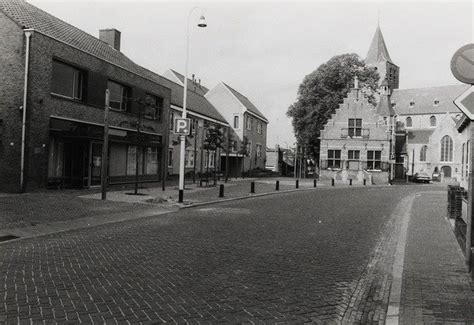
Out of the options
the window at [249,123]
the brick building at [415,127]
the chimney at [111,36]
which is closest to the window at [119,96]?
the chimney at [111,36]

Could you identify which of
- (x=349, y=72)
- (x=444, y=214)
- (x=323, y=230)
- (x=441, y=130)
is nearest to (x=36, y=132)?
(x=323, y=230)

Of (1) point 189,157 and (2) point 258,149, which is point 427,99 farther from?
(1) point 189,157

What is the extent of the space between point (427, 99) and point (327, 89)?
4142 cm

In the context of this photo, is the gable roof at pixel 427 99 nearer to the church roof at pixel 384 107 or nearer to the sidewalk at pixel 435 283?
the church roof at pixel 384 107

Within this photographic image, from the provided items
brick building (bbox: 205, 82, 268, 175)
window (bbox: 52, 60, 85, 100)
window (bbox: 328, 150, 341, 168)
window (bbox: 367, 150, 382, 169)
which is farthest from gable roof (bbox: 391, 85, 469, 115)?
window (bbox: 52, 60, 85, 100)

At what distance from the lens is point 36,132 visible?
17625mm

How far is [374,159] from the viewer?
1934 inches

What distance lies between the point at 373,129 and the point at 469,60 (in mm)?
46017

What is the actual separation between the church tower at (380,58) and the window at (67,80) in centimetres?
8069

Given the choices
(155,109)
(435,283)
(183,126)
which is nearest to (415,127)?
(155,109)

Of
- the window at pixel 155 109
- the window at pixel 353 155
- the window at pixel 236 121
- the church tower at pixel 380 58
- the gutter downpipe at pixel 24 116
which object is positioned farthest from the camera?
the church tower at pixel 380 58

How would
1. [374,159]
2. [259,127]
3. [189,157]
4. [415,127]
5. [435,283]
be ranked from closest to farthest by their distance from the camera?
1. [435,283]
2. [189,157]
3. [374,159]
4. [259,127]
5. [415,127]

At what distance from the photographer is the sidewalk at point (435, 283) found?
15.7 feet

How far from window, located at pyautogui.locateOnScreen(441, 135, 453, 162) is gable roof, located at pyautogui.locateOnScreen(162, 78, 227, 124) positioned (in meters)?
41.9
